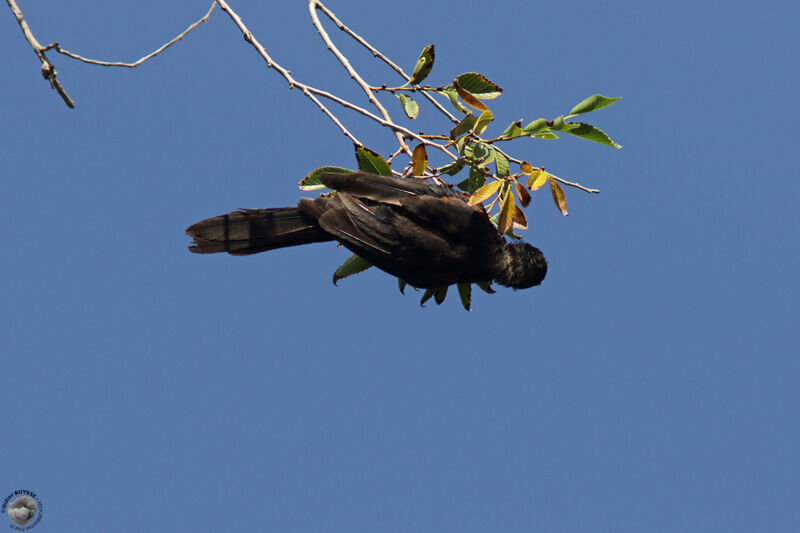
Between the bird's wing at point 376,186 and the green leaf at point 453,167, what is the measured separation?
0.18 metres

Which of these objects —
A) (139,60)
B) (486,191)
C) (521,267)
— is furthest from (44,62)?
(521,267)

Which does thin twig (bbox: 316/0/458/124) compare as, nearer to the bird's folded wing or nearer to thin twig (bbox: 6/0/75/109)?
the bird's folded wing

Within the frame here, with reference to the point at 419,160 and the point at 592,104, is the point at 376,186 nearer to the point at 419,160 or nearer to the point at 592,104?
the point at 419,160

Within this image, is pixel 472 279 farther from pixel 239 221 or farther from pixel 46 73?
pixel 46 73

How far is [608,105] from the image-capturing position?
12.5 ft

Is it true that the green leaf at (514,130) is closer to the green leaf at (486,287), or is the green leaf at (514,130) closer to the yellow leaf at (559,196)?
the yellow leaf at (559,196)

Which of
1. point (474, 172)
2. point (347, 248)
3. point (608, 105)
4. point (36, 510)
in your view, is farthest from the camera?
point (36, 510)

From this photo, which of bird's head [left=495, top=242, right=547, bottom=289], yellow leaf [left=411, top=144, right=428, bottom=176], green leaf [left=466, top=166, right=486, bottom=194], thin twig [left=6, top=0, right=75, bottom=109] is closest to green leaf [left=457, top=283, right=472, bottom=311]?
bird's head [left=495, top=242, right=547, bottom=289]

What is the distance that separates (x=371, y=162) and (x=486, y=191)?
78cm

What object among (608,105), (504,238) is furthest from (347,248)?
(608,105)

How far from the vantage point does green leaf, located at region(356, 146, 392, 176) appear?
411cm

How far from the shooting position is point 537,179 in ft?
12.4

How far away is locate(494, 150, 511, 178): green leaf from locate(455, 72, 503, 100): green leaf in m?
0.39

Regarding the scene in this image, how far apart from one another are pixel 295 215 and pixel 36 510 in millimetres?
3354
